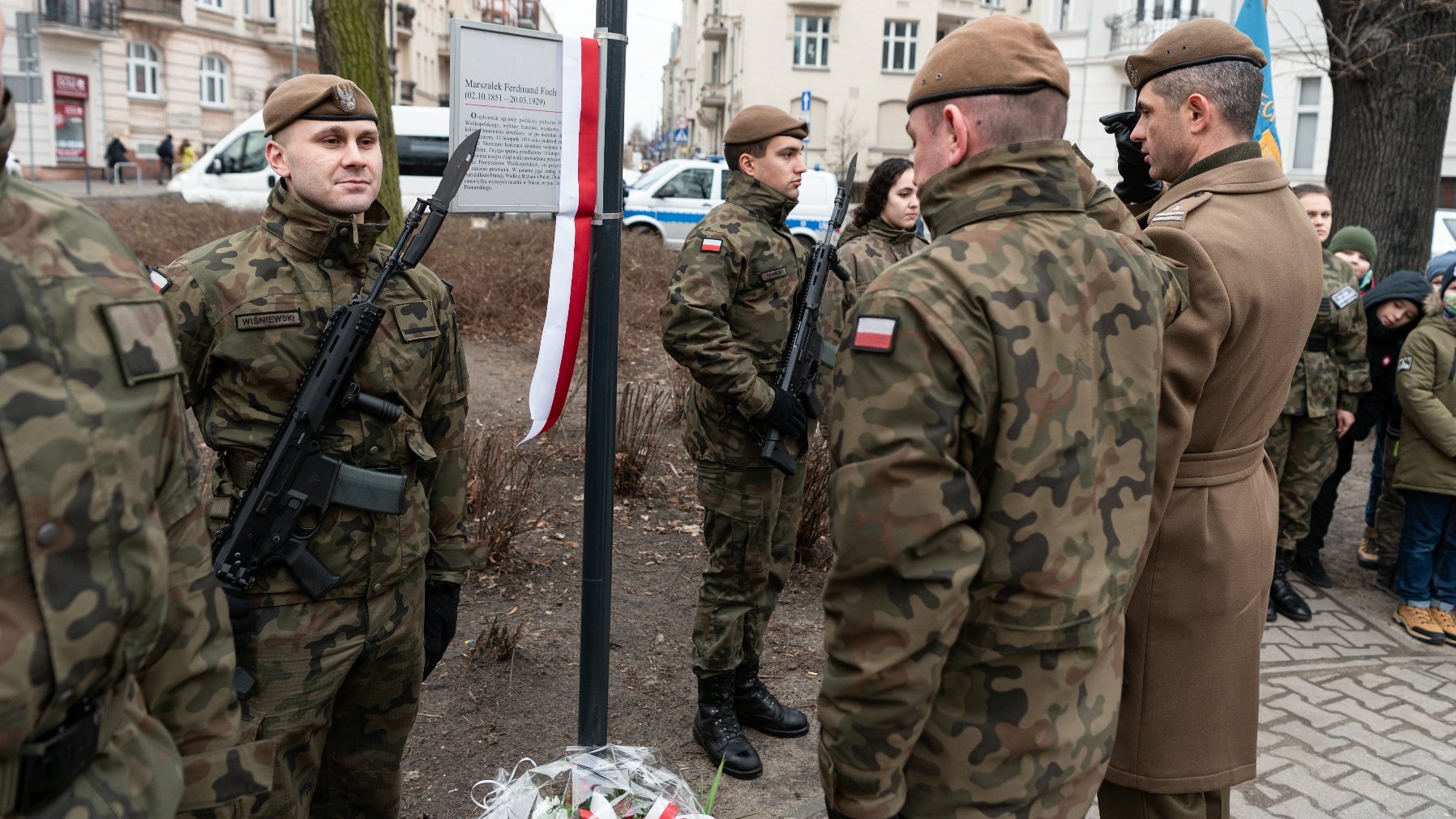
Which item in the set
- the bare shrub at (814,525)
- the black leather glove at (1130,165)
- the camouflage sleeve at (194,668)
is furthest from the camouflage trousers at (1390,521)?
the camouflage sleeve at (194,668)

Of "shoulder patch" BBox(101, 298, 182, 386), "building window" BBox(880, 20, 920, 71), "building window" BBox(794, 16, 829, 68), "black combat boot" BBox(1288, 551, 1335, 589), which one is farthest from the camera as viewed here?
"building window" BBox(880, 20, 920, 71)

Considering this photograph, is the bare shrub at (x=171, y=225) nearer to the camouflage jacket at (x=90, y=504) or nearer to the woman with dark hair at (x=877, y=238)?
the woman with dark hair at (x=877, y=238)

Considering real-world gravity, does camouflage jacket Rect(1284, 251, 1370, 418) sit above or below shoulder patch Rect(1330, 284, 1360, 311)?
below

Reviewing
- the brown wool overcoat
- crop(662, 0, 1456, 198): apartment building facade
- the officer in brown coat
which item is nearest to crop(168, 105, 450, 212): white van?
the officer in brown coat

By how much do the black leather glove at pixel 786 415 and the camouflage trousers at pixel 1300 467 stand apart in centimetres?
302

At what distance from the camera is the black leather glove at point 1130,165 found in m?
3.06

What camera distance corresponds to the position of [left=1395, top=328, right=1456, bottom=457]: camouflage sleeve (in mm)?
5270

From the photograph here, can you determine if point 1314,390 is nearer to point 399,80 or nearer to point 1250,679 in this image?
point 1250,679

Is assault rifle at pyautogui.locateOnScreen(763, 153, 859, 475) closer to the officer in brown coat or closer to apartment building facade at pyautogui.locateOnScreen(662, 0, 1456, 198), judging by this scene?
the officer in brown coat

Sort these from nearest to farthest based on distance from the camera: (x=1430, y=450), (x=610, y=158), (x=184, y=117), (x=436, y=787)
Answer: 1. (x=610, y=158)
2. (x=436, y=787)
3. (x=1430, y=450)
4. (x=184, y=117)

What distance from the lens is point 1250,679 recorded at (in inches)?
103

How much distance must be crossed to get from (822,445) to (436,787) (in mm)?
2817

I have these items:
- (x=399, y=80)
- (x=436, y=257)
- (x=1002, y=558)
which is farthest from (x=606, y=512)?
(x=399, y=80)

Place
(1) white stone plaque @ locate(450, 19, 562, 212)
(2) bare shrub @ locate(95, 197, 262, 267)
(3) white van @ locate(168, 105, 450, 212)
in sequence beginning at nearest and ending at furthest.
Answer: (1) white stone plaque @ locate(450, 19, 562, 212), (2) bare shrub @ locate(95, 197, 262, 267), (3) white van @ locate(168, 105, 450, 212)
